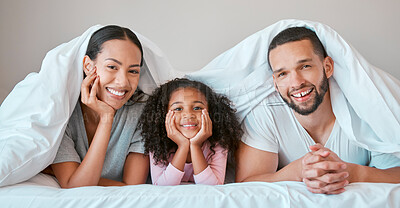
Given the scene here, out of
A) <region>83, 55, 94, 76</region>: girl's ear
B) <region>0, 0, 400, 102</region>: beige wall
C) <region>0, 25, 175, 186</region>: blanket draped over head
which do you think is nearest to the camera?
<region>0, 25, 175, 186</region>: blanket draped over head

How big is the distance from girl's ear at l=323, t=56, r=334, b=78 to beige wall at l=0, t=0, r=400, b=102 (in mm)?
734

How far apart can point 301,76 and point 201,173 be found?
0.52 meters

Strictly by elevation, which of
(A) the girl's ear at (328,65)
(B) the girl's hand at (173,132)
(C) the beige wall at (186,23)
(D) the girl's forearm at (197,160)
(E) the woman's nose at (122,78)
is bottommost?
(D) the girl's forearm at (197,160)

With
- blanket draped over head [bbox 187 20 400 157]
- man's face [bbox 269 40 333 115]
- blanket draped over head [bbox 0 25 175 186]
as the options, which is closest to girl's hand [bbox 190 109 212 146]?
blanket draped over head [bbox 187 20 400 157]

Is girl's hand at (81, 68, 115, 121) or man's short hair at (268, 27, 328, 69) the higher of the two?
man's short hair at (268, 27, 328, 69)

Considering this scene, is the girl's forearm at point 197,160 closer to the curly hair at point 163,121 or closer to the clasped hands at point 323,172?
the curly hair at point 163,121

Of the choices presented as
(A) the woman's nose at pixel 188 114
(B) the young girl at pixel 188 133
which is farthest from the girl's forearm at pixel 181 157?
(A) the woman's nose at pixel 188 114

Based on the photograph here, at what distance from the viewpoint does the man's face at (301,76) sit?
130 cm

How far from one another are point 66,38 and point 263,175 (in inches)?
57.5

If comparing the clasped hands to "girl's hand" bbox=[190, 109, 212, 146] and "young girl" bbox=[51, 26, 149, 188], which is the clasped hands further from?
"young girl" bbox=[51, 26, 149, 188]

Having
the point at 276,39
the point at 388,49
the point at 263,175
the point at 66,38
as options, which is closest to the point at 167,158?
the point at 263,175

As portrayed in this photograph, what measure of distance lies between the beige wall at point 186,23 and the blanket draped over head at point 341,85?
1.72ft

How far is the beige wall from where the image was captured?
78.9 inches

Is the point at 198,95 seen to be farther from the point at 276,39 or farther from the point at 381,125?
the point at 381,125
